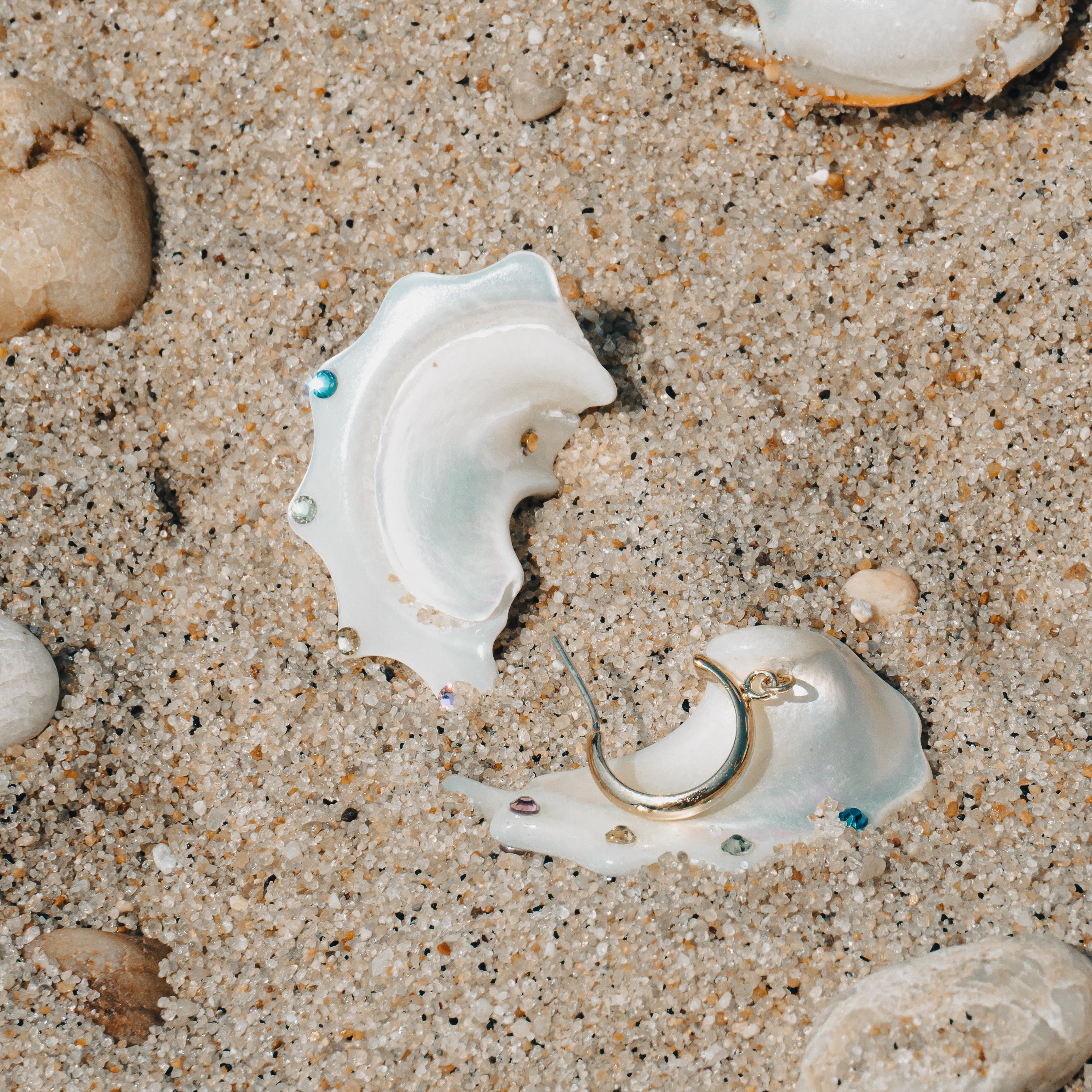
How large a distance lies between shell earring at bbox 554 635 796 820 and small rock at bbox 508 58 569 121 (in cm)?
113

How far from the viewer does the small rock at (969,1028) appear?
1.31 m

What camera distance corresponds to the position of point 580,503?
74.6 inches

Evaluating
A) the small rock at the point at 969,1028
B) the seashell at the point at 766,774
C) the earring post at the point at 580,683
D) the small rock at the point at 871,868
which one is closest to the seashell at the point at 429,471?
the earring post at the point at 580,683

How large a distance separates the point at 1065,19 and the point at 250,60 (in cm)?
160

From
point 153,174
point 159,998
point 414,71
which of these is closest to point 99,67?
point 153,174

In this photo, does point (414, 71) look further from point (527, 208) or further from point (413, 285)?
point (413, 285)

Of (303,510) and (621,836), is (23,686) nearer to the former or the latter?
(303,510)

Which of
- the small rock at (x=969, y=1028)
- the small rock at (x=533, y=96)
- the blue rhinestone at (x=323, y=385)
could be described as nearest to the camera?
the small rock at (x=969, y=1028)

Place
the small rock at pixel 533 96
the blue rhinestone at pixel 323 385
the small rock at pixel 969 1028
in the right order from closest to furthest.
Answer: the small rock at pixel 969 1028 < the blue rhinestone at pixel 323 385 < the small rock at pixel 533 96

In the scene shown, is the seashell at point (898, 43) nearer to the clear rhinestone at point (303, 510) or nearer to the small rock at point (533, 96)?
the small rock at point (533, 96)

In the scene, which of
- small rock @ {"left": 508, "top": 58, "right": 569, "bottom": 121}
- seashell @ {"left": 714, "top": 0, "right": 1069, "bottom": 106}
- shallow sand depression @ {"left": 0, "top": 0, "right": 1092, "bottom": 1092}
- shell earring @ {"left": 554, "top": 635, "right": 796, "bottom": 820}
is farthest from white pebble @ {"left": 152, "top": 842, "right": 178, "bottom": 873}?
seashell @ {"left": 714, "top": 0, "right": 1069, "bottom": 106}

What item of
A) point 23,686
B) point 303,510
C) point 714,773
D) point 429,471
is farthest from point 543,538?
point 23,686

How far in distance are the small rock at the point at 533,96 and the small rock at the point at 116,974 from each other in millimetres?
1681

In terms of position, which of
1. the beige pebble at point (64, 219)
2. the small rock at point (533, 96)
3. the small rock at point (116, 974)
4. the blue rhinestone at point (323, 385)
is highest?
the small rock at point (533, 96)
